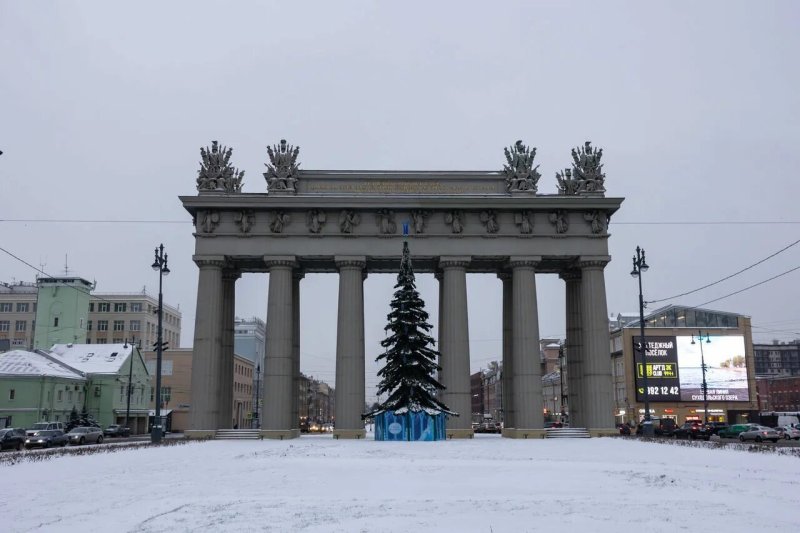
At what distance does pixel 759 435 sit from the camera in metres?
48.4

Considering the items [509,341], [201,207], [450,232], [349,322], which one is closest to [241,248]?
[201,207]

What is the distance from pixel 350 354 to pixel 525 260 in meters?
12.2

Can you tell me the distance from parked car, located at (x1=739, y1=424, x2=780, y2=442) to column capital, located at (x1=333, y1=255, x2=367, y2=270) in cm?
2795

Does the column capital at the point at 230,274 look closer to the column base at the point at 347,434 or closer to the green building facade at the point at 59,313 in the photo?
the column base at the point at 347,434

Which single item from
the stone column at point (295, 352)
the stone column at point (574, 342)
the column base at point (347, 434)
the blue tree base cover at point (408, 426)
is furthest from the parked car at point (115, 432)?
the stone column at point (574, 342)

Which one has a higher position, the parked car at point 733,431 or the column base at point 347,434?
the column base at point 347,434

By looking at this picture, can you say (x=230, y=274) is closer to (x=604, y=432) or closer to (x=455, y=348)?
(x=455, y=348)

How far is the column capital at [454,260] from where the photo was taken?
151 feet

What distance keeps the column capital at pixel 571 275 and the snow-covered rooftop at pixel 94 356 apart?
55311mm

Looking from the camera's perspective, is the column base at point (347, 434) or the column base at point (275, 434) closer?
the column base at point (347, 434)

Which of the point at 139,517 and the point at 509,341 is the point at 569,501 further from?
the point at 509,341

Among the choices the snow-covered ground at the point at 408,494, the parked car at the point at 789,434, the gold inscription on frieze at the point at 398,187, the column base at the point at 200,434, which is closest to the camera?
the snow-covered ground at the point at 408,494

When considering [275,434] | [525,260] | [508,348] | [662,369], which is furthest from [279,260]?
[662,369]

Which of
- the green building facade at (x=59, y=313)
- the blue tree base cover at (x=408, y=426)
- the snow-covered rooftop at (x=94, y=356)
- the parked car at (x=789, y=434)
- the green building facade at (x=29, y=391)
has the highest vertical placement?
the green building facade at (x=59, y=313)
